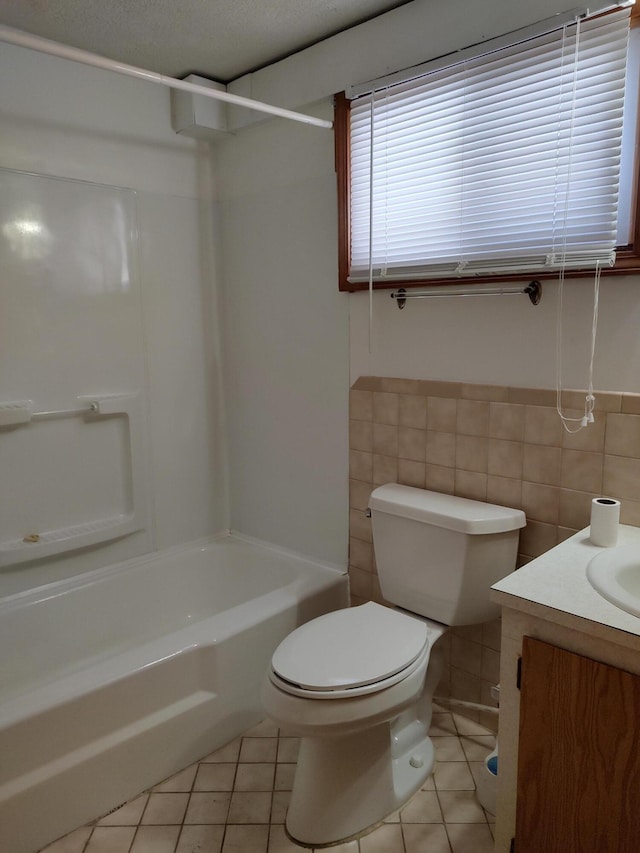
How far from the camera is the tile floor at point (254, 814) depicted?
1.62 m

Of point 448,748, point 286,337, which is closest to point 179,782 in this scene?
point 448,748

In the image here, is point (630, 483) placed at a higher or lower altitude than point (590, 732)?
higher

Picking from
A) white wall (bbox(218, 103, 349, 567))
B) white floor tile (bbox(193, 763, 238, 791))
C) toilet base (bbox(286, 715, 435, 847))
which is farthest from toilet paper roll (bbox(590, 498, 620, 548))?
white floor tile (bbox(193, 763, 238, 791))

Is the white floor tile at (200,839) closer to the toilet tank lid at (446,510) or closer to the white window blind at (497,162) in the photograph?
the toilet tank lid at (446,510)

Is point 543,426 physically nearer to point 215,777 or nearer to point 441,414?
point 441,414

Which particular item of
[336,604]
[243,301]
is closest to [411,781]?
[336,604]

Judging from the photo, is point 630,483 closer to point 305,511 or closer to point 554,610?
point 554,610

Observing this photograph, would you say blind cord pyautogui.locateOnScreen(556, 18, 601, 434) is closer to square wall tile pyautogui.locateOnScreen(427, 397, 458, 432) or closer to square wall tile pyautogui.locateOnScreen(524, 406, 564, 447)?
square wall tile pyautogui.locateOnScreen(524, 406, 564, 447)

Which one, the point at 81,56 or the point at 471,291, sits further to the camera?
the point at 471,291

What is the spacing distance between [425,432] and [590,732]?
1072 millimetres

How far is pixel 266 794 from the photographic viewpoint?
5.91ft

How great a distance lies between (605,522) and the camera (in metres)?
1.52

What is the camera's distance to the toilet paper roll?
1.51 meters

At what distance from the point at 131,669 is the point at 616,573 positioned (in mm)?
1300
